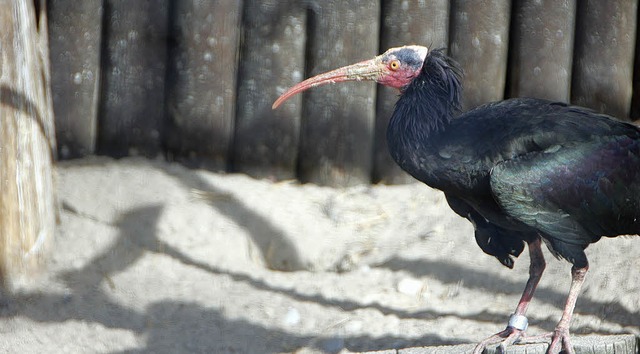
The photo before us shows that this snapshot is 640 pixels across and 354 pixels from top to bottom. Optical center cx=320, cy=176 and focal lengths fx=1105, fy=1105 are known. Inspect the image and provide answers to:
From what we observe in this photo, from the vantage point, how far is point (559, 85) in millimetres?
6441

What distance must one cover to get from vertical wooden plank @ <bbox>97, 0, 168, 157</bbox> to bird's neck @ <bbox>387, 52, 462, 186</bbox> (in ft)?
7.06

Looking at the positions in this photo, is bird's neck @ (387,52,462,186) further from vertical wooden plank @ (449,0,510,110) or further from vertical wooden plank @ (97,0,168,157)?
vertical wooden plank @ (97,0,168,157)

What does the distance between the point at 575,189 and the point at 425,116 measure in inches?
27.5

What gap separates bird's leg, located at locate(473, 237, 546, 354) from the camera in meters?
4.53

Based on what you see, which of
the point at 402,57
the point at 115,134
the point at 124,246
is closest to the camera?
the point at 402,57

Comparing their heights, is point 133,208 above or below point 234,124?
below

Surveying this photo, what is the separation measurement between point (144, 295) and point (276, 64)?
1.58m

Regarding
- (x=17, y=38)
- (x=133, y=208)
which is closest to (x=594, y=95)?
(x=133, y=208)

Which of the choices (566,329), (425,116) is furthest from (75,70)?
(566,329)

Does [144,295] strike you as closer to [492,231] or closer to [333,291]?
[333,291]

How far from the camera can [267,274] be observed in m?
6.15

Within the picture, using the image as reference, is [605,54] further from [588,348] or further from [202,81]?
[588,348]

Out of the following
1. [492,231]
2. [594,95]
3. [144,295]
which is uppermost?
[594,95]

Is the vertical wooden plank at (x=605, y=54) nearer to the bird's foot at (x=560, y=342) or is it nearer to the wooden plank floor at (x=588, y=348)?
the bird's foot at (x=560, y=342)
